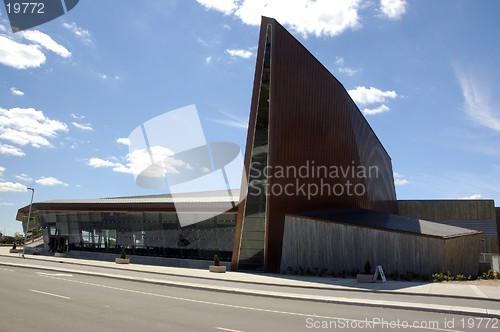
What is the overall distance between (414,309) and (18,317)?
11.6 metres

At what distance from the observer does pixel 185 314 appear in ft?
33.2

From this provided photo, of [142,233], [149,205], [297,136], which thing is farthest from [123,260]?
[297,136]

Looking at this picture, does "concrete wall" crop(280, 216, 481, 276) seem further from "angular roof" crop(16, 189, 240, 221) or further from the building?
"angular roof" crop(16, 189, 240, 221)

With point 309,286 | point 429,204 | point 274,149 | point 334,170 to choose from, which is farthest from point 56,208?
point 429,204

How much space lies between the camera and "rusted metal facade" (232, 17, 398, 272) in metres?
25.4

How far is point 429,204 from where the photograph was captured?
174ft

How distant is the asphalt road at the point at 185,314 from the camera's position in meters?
8.62

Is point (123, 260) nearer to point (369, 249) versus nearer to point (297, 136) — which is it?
point (297, 136)

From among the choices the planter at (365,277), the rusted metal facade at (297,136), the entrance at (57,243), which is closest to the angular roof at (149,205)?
the entrance at (57,243)

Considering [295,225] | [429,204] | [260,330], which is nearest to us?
[260,330]

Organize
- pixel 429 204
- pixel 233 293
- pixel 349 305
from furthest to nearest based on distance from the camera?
pixel 429 204
pixel 233 293
pixel 349 305

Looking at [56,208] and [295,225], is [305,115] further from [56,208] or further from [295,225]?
[56,208]

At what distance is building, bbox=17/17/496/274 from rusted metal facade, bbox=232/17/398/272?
77 millimetres

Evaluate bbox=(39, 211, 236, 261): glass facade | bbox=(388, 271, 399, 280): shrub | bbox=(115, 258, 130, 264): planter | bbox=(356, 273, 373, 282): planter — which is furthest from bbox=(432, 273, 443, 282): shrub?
bbox=(115, 258, 130, 264): planter
